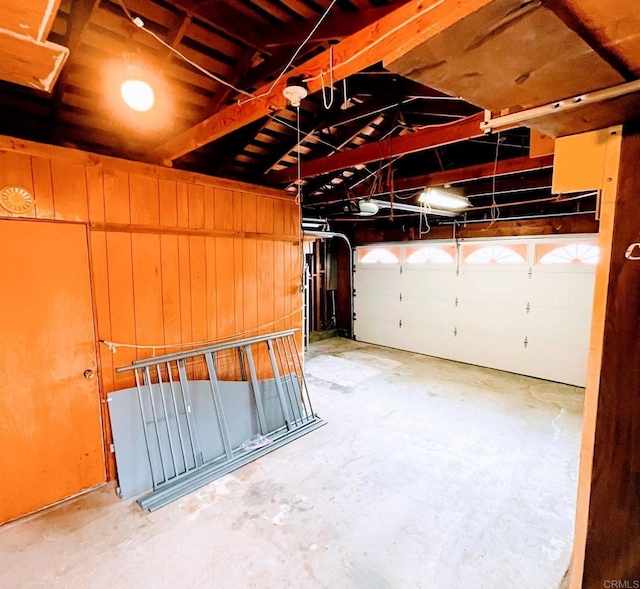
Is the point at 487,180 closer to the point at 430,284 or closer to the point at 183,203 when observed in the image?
the point at 430,284

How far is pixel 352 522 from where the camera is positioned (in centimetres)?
225

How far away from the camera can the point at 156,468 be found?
262 centimetres

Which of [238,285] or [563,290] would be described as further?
[563,290]

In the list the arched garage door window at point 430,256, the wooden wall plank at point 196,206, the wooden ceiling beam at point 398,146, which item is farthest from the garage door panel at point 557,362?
the wooden wall plank at point 196,206

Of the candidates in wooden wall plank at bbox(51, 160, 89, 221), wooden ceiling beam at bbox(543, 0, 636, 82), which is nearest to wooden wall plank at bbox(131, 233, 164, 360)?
wooden wall plank at bbox(51, 160, 89, 221)

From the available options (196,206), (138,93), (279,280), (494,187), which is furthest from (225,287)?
(494,187)

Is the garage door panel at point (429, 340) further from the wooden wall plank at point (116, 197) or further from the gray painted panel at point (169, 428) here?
the wooden wall plank at point (116, 197)

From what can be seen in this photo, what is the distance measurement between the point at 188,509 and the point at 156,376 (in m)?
1.03

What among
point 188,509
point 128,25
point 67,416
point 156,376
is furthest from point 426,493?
point 128,25

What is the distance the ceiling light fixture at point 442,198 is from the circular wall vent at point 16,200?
3706 mm

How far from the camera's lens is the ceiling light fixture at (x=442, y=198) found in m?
4.04

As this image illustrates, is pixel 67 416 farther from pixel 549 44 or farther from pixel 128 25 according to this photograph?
pixel 549 44

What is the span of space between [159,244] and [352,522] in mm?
2562

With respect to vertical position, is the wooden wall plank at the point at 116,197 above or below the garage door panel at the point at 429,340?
above
